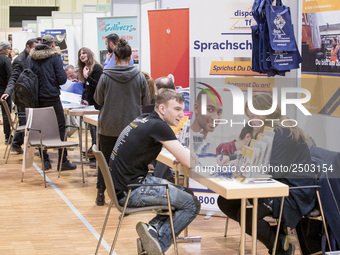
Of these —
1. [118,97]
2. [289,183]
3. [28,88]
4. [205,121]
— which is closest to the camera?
[289,183]

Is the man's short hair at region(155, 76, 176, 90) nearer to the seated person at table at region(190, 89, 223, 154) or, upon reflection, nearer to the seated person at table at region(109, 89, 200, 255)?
the seated person at table at region(190, 89, 223, 154)

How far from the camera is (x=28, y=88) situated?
6719 millimetres

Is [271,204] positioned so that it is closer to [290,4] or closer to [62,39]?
[290,4]

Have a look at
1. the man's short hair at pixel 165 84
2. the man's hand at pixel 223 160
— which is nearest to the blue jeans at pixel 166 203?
the man's hand at pixel 223 160

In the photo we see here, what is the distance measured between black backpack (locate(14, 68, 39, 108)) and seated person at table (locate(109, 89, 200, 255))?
3206 millimetres

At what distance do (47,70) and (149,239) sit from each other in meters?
3.77

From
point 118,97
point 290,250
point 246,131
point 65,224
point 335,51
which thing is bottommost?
point 65,224

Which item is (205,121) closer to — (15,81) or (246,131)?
(246,131)

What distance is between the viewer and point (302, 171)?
3.62 m

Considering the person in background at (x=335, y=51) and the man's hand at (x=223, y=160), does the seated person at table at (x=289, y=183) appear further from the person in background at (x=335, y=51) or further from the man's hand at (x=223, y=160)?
the person in background at (x=335, y=51)

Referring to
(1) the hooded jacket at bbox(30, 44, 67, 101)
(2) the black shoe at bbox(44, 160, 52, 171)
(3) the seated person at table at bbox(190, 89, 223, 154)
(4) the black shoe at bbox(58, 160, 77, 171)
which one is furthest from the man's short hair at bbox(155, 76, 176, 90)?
(2) the black shoe at bbox(44, 160, 52, 171)

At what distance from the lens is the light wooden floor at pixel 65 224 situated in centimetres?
425

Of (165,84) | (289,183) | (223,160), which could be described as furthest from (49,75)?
(289,183)

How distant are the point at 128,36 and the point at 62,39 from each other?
130 inches
